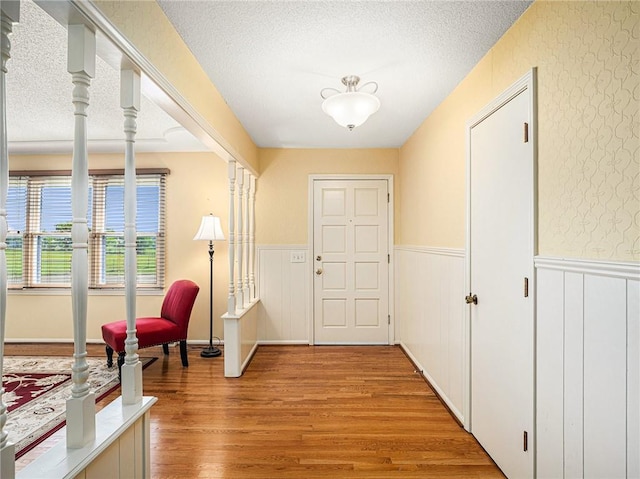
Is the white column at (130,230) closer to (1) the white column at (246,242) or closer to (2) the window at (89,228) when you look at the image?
(1) the white column at (246,242)

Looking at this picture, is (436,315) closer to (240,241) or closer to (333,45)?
(240,241)

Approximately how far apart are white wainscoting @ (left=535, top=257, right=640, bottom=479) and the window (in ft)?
13.8

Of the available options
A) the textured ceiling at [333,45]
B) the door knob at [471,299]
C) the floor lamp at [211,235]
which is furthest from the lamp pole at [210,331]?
the door knob at [471,299]

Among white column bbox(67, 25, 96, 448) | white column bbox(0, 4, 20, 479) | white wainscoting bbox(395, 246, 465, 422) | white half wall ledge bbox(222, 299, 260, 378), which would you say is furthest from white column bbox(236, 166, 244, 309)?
white column bbox(0, 4, 20, 479)

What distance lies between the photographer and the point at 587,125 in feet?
4.35

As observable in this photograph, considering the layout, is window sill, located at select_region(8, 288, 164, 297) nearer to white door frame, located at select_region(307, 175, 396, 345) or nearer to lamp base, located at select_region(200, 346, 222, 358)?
lamp base, located at select_region(200, 346, 222, 358)

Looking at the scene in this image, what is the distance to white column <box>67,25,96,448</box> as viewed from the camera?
122 centimetres

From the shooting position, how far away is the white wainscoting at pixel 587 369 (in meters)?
1.14

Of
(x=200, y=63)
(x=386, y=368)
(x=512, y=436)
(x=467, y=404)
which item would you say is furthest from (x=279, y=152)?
(x=512, y=436)

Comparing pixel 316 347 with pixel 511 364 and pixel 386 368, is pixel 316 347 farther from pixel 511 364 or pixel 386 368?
pixel 511 364

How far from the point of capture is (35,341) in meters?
4.41

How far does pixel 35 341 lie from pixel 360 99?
4979 millimetres

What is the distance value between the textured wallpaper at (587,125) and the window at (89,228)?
164 inches

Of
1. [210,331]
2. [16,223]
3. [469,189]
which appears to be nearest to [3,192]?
[469,189]
